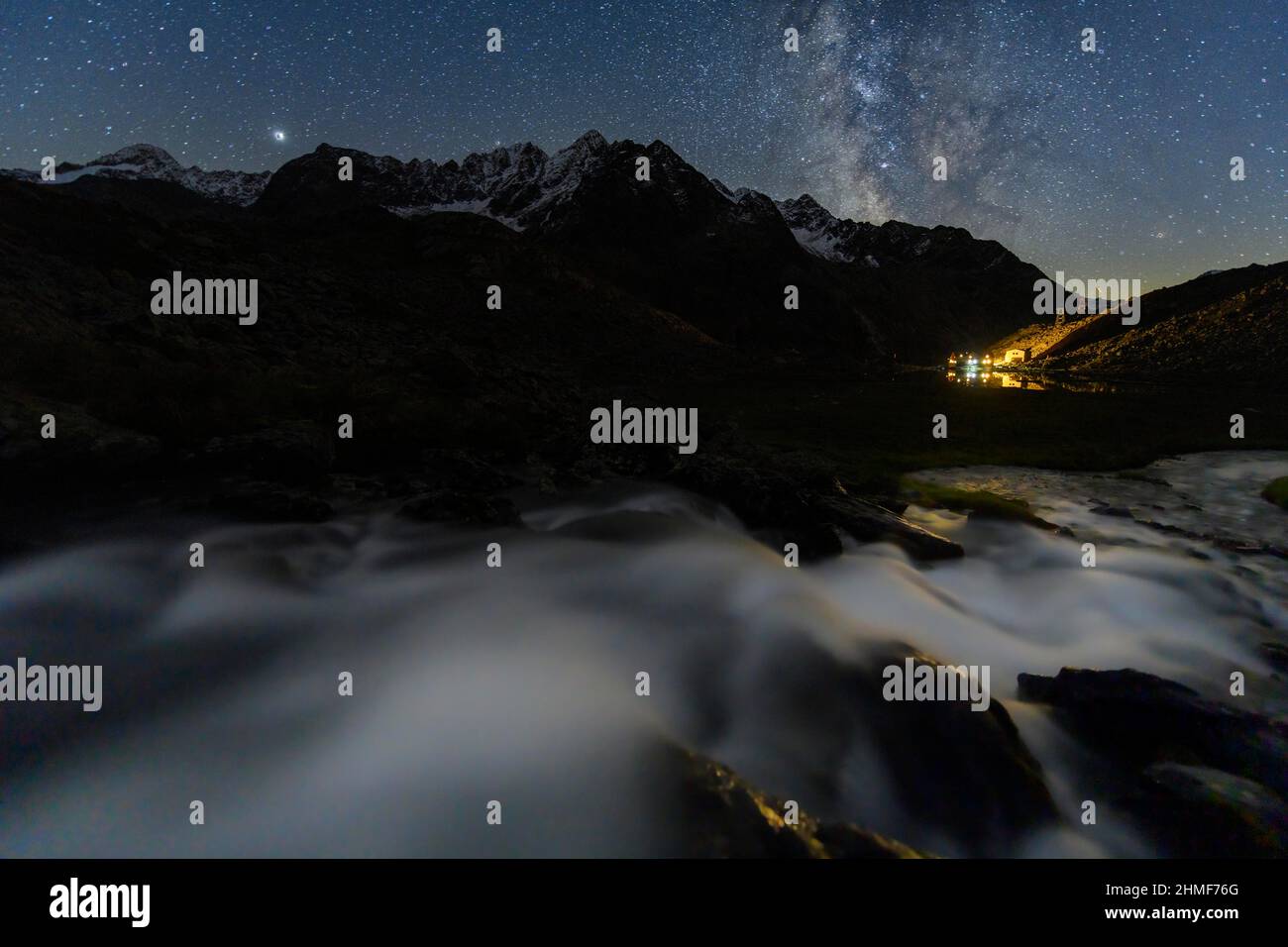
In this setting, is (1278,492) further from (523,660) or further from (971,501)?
(523,660)

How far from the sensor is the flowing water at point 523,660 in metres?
4.33

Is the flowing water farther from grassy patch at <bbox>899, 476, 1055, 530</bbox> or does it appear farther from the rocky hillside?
the rocky hillside

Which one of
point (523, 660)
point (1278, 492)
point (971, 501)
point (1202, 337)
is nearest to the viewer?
point (523, 660)

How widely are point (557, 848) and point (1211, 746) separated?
618cm

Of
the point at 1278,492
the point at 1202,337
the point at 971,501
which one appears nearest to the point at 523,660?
the point at 971,501

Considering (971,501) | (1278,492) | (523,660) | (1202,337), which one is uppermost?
(1202,337)

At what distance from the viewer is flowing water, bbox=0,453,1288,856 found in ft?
14.2

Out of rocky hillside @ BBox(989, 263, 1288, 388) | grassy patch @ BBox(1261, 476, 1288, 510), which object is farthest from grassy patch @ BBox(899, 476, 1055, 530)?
rocky hillside @ BBox(989, 263, 1288, 388)

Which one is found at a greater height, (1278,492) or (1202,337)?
(1202,337)

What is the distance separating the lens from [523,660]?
642 cm

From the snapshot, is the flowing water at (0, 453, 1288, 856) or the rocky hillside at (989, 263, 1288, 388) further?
the rocky hillside at (989, 263, 1288, 388)

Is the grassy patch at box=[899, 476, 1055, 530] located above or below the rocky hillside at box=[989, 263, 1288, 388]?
below

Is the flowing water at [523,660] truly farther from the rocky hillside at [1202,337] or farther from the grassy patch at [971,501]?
the rocky hillside at [1202,337]
